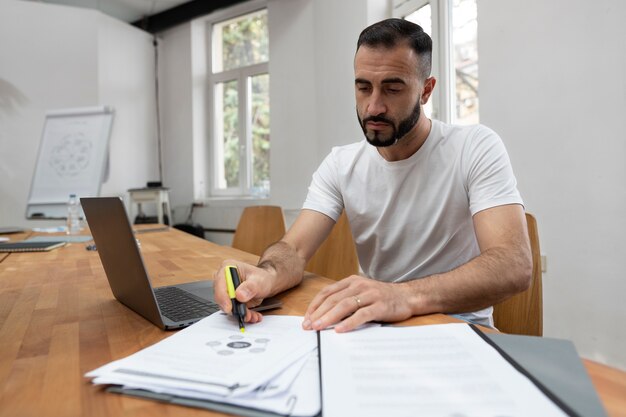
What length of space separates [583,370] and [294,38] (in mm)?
4246

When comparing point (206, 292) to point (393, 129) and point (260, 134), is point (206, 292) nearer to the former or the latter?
point (393, 129)

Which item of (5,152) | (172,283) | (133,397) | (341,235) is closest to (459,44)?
(341,235)

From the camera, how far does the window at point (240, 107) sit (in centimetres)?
495

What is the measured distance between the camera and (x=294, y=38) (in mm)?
4281

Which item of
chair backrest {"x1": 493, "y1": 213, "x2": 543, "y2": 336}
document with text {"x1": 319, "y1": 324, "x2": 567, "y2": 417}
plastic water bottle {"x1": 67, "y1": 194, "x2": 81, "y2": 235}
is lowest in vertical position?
chair backrest {"x1": 493, "y1": 213, "x2": 543, "y2": 336}

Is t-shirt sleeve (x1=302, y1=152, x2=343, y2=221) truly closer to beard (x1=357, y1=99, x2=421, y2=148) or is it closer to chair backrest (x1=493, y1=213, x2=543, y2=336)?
beard (x1=357, y1=99, x2=421, y2=148)

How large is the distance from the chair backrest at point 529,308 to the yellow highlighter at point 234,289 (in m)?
0.74

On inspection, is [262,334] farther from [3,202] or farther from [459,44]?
[3,202]

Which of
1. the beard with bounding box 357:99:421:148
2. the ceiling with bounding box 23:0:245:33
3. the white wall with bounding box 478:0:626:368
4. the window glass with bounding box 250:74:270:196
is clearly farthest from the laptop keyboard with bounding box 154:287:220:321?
the ceiling with bounding box 23:0:245:33

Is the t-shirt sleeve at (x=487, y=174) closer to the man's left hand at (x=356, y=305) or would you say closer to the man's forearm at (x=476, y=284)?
the man's forearm at (x=476, y=284)

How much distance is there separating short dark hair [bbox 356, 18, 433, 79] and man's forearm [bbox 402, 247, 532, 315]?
633 mm

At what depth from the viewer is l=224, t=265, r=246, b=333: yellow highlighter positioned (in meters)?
0.69

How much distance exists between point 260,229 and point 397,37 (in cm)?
119

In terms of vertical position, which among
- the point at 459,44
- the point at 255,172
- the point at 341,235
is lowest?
the point at 341,235
